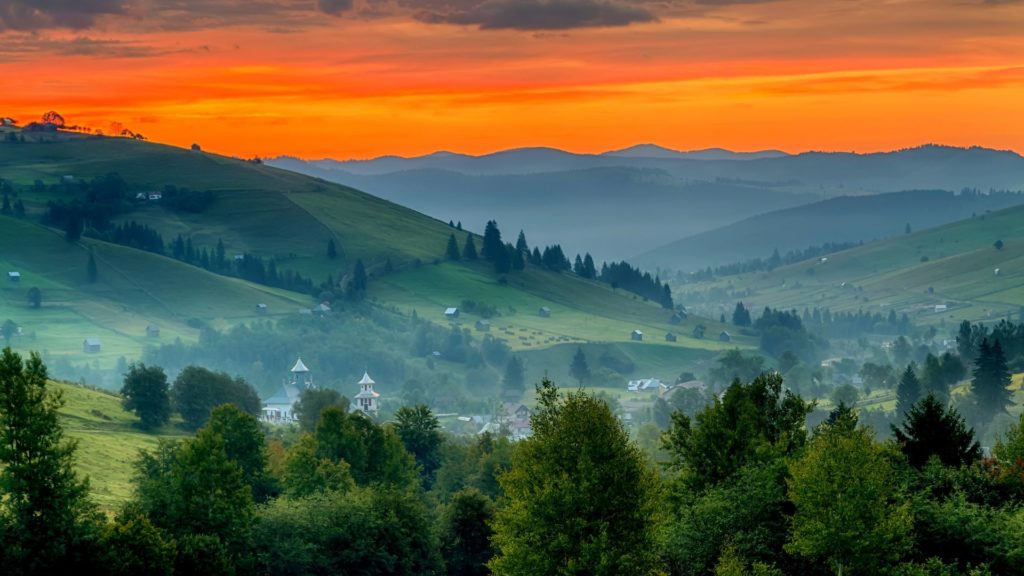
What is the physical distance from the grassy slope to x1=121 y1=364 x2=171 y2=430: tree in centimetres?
134

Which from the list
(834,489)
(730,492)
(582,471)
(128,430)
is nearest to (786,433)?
(730,492)

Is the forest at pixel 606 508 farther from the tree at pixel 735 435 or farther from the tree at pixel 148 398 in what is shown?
the tree at pixel 148 398

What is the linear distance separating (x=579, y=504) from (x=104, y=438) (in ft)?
295

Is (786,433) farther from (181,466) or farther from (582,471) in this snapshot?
(181,466)

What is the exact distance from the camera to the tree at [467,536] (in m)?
99.6

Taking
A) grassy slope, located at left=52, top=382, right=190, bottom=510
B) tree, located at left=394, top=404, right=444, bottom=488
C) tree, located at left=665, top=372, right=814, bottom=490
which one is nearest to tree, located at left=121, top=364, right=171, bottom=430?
grassy slope, located at left=52, top=382, right=190, bottom=510

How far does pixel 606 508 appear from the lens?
6294 cm

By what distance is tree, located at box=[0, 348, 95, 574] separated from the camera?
6425cm

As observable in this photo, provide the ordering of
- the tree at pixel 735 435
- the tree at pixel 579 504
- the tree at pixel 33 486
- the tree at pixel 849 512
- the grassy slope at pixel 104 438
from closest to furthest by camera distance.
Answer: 1. the tree at pixel 579 504
2. the tree at pixel 849 512
3. the tree at pixel 33 486
4. the tree at pixel 735 435
5. the grassy slope at pixel 104 438

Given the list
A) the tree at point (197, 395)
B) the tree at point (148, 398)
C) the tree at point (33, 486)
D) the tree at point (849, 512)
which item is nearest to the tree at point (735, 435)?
the tree at point (849, 512)

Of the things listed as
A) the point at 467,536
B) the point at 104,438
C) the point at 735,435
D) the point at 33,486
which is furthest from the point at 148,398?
the point at 33,486

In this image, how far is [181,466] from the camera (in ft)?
258

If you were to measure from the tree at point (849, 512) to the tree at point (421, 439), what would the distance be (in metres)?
79.8

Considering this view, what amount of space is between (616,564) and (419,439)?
8407 cm
